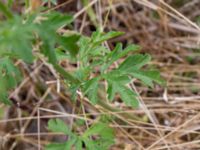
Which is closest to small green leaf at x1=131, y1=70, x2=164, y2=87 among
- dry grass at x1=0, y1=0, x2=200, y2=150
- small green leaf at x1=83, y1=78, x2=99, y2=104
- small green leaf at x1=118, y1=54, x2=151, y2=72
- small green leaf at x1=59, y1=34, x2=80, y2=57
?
small green leaf at x1=118, y1=54, x2=151, y2=72

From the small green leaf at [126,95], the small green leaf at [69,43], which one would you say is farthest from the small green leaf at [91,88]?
the small green leaf at [69,43]

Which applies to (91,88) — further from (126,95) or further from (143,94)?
(143,94)

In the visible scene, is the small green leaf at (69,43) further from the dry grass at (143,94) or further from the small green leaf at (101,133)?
the dry grass at (143,94)

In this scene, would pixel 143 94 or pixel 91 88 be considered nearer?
pixel 91 88

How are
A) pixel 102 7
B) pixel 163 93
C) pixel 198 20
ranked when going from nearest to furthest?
pixel 163 93 → pixel 198 20 → pixel 102 7

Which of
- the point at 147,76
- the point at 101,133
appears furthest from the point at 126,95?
the point at 101,133

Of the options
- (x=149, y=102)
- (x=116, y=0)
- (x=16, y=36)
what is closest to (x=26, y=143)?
(x=149, y=102)

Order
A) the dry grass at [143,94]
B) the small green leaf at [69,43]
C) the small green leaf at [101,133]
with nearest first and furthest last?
1. the small green leaf at [69,43]
2. the small green leaf at [101,133]
3. the dry grass at [143,94]

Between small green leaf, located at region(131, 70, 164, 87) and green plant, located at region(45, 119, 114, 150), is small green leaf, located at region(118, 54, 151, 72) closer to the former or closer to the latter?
small green leaf, located at region(131, 70, 164, 87)

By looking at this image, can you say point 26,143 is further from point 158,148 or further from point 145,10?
point 145,10
